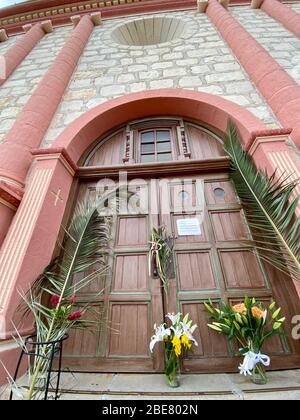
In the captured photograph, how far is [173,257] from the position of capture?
2676mm

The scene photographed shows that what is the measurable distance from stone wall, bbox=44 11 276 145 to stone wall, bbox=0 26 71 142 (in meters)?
0.84

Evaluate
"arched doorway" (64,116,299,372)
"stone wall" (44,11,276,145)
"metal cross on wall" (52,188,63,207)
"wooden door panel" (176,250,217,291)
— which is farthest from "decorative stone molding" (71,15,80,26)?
"wooden door panel" (176,250,217,291)

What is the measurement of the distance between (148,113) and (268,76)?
6.90 feet

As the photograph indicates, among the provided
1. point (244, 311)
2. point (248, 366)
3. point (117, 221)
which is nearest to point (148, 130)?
point (117, 221)

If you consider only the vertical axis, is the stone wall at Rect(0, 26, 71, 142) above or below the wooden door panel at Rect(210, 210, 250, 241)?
above

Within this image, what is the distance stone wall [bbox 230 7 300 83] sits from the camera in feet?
13.1

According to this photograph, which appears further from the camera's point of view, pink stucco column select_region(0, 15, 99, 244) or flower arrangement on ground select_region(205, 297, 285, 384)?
pink stucco column select_region(0, 15, 99, 244)

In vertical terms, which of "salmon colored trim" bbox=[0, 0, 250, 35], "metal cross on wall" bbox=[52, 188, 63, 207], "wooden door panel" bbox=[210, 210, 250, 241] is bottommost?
"wooden door panel" bbox=[210, 210, 250, 241]

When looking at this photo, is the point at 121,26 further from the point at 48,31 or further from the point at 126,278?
the point at 126,278

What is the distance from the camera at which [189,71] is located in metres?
4.07

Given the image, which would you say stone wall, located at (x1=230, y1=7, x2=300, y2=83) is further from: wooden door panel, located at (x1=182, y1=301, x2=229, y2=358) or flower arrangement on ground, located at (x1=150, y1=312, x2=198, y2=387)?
flower arrangement on ground, located at (x1=150, y1=312, x2=198, y2=387)

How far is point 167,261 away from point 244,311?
0.99 metres
